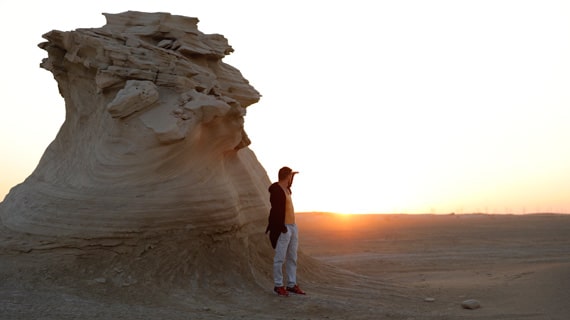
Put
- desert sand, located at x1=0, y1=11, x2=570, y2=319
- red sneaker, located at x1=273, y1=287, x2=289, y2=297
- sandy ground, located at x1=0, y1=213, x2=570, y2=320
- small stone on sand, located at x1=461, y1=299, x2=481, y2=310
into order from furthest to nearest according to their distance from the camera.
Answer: small stone on sand, located at x1=461, y1=299, x2=481, y2=310, red sneaker, located at x1=273, y1=287, x2=289, y2=297, desert sand, located at x1=0, y1=11, x2=570, y2=319, sandy ground, located at x1=0, y1=213, x2=570, y2=320

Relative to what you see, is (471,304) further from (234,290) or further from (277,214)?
Answer: (234,290)

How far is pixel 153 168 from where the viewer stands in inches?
368

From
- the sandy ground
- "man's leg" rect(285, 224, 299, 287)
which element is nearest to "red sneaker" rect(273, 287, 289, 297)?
the sandy ground

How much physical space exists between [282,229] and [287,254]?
1.82 feet

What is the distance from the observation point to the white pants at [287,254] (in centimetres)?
879

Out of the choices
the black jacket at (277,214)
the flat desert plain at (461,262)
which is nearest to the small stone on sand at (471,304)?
the flat desert plain at (461,262)

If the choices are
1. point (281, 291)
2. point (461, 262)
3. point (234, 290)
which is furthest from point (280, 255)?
point (461, 262)

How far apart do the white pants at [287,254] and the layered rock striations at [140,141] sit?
118 centimetres

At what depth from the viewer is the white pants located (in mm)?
8789

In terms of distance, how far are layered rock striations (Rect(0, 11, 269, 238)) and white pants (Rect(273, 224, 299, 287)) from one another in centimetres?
118

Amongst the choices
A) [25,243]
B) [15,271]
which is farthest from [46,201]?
[15,271]

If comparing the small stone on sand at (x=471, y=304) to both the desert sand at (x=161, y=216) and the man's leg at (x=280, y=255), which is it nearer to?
the desert sand at (x=161, y=216)

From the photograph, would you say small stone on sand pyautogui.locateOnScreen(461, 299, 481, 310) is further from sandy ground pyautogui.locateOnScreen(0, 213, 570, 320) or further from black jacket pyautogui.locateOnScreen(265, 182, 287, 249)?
black jacket pyautogui.locateOnScreen(265, 182, 287, 249)

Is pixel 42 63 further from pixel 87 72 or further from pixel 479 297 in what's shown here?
pixel 479 297
